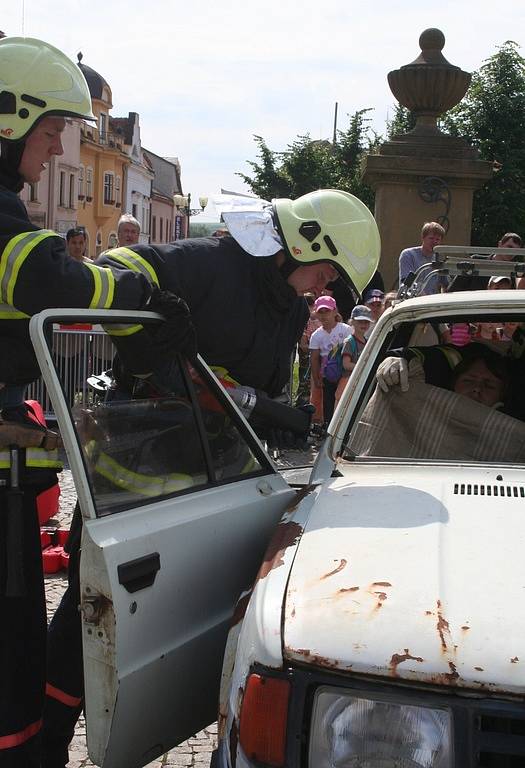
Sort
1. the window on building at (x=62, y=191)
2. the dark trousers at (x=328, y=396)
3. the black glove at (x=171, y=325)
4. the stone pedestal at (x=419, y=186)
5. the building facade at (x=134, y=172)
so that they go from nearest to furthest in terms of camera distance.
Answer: the black glove at (x=171, y=325)
the dark trousers at (x=328, y=396)
the stone pedestal at (x=419, y=186)
the window on building at (x=62, y=191)
the building facade at (x=134, y=172)

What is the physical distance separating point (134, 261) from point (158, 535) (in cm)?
107

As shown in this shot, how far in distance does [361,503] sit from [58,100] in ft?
5.48

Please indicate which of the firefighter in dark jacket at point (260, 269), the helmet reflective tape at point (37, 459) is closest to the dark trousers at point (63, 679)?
the helmet reflective tape at point (37, 459)

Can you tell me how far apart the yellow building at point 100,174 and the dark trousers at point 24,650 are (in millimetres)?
52779

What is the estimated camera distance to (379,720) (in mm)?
2045

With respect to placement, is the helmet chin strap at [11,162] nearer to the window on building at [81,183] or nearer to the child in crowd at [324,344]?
the child in crowd at [324,344]

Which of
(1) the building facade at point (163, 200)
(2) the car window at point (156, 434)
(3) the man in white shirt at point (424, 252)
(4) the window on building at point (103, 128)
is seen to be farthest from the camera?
(1) the building facade at point (163, 200)

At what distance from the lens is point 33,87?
3.17 meters

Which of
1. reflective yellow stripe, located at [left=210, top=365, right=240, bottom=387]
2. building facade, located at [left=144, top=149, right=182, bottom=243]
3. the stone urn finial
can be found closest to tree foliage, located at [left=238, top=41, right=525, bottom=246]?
the stone urn finial

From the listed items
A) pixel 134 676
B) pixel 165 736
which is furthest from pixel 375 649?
pixel 165 736

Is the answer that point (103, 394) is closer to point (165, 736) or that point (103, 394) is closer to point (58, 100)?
point (58, 100)

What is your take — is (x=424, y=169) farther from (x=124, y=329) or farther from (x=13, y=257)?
(x=13, y=257)

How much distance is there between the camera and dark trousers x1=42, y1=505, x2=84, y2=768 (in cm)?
319

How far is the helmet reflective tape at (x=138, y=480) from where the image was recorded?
9.16 feet
